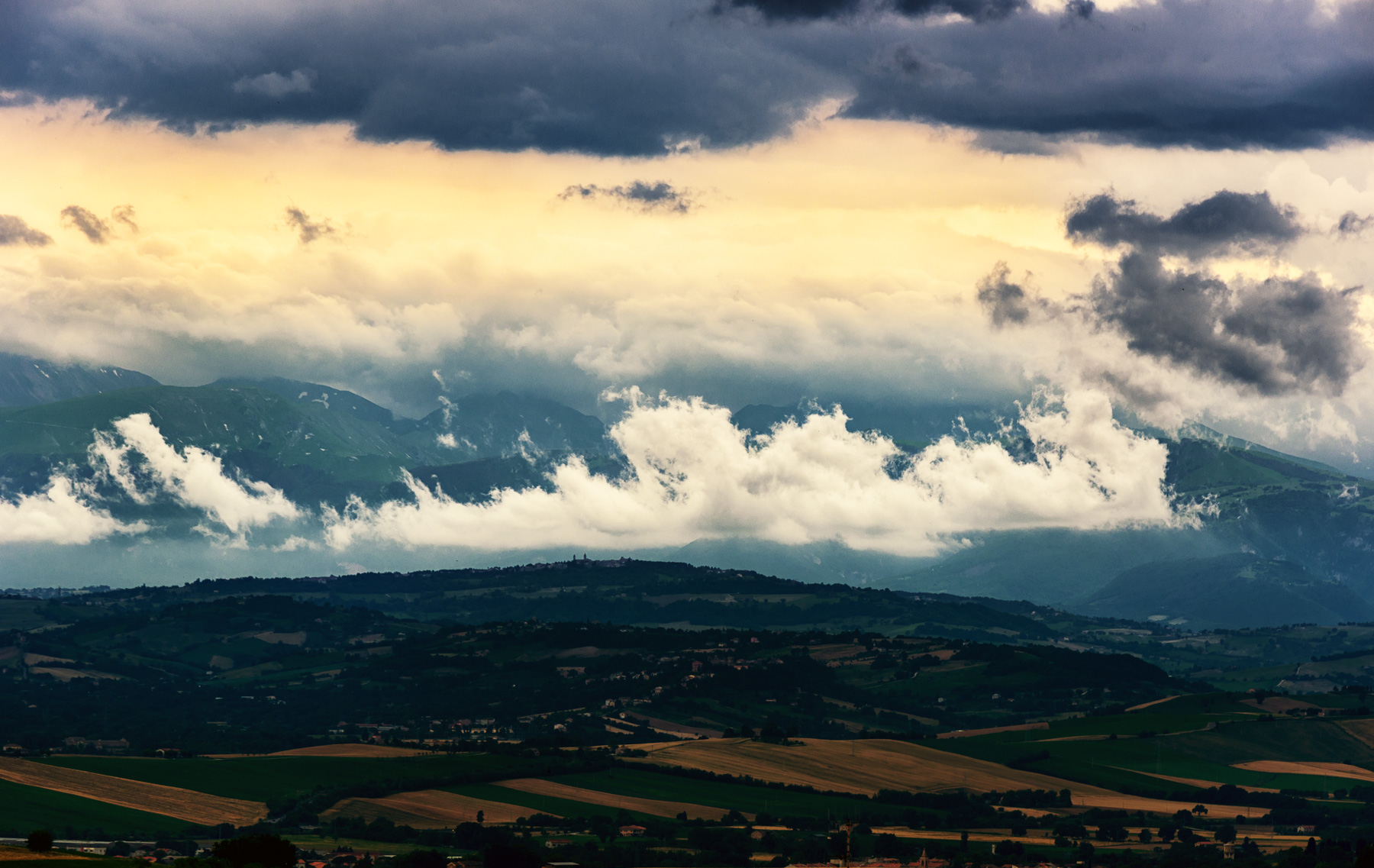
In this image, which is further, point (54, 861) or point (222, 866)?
point (222, 866)

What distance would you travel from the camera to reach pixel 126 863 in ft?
564

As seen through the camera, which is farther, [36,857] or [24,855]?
[24,855]

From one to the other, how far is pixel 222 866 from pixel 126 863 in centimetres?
1044

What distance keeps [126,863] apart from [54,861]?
892 cm

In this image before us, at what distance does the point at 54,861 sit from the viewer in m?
165

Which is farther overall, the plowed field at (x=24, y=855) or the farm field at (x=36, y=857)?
the plowed field at (x=24, y=855)

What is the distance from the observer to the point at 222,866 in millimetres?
177875

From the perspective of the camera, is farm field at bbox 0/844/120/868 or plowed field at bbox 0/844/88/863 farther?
plowed field at bbox 0/844/88/863
